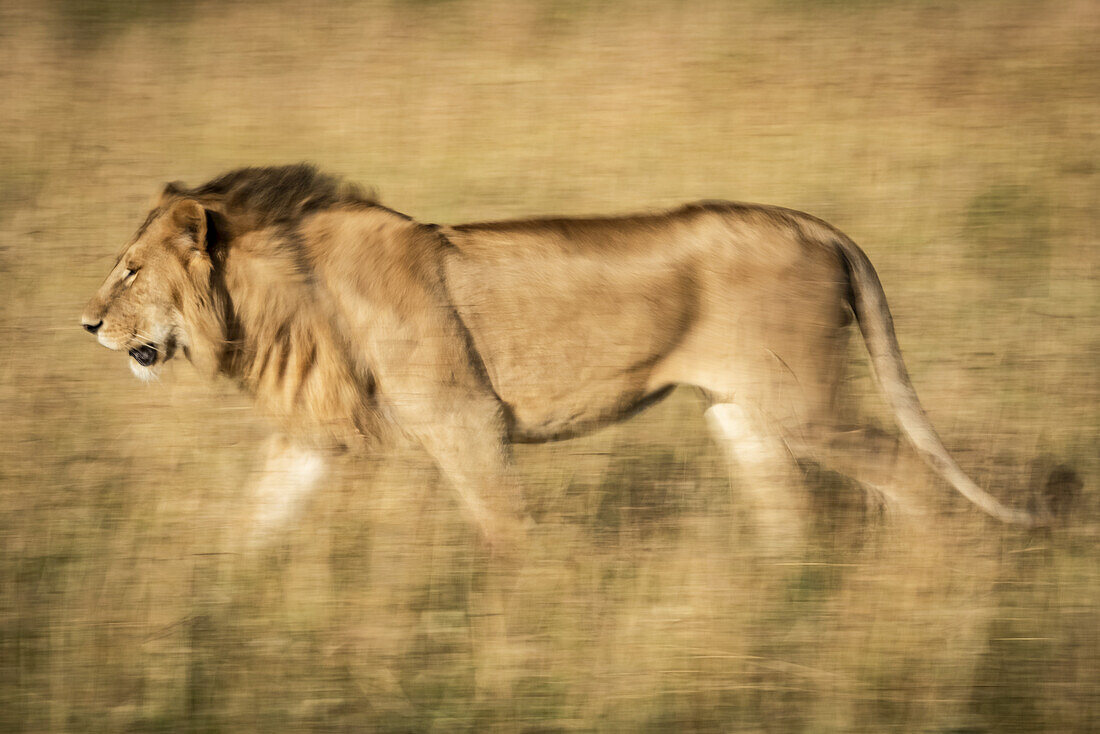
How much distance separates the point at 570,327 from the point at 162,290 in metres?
1.43

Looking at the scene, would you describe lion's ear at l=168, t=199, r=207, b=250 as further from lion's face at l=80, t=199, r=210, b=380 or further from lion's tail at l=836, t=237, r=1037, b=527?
lion's tail at l=836, t=237, r=1037, b=527

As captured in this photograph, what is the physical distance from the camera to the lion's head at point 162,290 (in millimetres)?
3932

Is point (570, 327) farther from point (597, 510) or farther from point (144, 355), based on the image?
point (144, 355)

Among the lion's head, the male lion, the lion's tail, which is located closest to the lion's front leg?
the male lion

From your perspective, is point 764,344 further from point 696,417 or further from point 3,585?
point 3,585

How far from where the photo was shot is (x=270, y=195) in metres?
4.16

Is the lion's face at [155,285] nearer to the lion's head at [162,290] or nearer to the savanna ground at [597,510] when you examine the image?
the lion's head at [162,290]

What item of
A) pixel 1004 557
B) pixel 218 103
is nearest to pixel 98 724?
pixel 1004 557

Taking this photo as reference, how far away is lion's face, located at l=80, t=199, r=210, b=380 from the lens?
12.9ft

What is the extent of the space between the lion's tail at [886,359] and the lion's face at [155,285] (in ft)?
7.50

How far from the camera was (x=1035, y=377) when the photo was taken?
4570mm

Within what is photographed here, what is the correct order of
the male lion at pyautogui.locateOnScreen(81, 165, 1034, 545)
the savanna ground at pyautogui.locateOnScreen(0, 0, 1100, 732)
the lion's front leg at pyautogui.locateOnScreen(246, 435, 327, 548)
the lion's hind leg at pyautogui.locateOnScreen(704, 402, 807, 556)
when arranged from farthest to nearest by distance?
1. the lion's front leg at pyautogui.locateOnScreen(246, 435, 327, 548)
2. the male lion at pyautogui.locateOnScreen(81, 165, 1034, 545)
3. the lion's hind leg at pyautogui.locateOnScreen(704, 402, 807, 556)
4. the savanna ground at pyautogui.locateOnScreen(0, 0, 1100, 732)

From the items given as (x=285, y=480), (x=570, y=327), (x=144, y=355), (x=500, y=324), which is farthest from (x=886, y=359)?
(x=144, y=355)

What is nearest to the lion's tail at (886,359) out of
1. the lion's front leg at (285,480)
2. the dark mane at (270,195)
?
the dark mane at (270,195)
